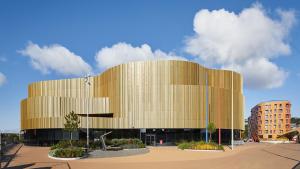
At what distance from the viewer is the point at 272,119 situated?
436 ft

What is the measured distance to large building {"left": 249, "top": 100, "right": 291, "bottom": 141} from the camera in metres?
128

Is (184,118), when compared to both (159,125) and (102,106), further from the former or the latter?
(102,106)

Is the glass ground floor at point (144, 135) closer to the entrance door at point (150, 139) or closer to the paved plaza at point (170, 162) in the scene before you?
Result: the entrance door at point (150, 139)

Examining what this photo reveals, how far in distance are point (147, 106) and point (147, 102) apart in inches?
27.9

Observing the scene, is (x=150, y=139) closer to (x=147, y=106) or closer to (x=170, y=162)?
(x=147, y=106)

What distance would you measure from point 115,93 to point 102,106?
376cm

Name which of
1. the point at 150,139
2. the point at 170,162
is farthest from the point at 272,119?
the point at 170,162

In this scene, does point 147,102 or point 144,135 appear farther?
point 144,135

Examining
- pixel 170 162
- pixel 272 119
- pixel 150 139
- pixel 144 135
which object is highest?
pixel 170 162

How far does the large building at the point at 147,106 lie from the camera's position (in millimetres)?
60188

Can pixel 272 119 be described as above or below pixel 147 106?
below

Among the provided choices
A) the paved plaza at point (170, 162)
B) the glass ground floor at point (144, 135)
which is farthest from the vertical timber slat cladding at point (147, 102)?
the paved plaza at point (170, 162)

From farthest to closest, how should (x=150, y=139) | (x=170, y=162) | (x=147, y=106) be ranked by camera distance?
1. (x=150, y=139)
2. (x=147, y=106)
3. (x=170, y=162)

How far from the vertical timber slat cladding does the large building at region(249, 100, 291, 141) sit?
6773 centimetres
